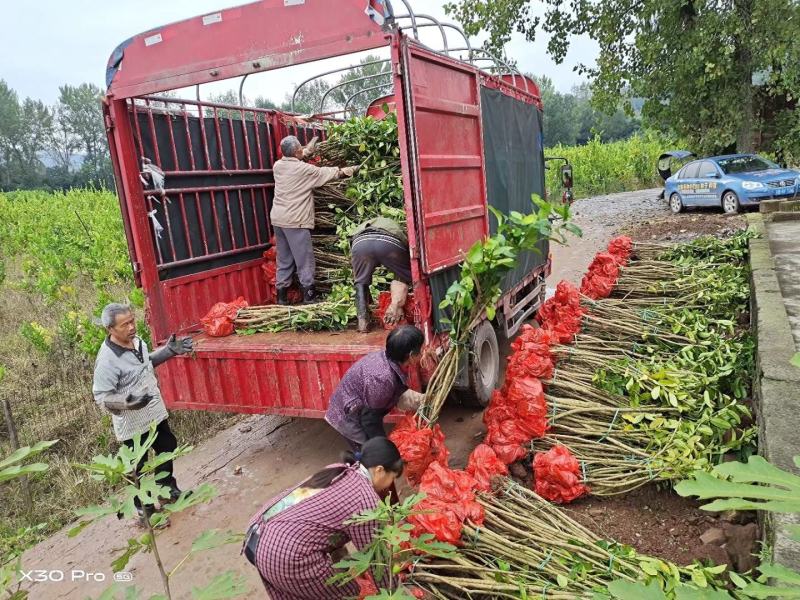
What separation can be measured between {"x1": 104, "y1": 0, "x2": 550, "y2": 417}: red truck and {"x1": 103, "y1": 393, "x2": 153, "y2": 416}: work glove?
2.21ft

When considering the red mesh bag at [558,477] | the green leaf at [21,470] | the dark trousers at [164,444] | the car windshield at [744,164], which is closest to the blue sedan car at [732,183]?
the car windshield at [744,164]

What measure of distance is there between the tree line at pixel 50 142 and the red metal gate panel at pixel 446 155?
49974 mm

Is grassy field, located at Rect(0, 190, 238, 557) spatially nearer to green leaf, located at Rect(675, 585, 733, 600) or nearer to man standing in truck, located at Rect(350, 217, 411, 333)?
green leaf, located at Rect(675, 585, 733, 600)

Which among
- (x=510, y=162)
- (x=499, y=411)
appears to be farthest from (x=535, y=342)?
(x=510, y=162)

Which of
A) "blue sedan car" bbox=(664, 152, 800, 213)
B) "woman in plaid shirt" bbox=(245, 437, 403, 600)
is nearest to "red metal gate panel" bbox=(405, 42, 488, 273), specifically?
"woman in plaid shirt" bbox=(245, 437, 403, 600)

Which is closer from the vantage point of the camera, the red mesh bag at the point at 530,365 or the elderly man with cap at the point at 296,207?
the red mesh bag at the point at 530,365

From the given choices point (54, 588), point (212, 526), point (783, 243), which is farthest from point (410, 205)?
point (783, 243)

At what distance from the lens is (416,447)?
3352mm

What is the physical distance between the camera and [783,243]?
7.55 meters

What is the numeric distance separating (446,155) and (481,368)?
1.83 metres

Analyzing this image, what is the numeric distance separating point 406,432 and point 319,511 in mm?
1212

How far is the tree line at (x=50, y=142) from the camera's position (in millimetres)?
51031

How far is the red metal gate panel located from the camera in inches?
148

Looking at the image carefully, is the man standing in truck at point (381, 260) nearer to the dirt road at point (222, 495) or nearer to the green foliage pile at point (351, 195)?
the green foliage pile at point (351, 195)
